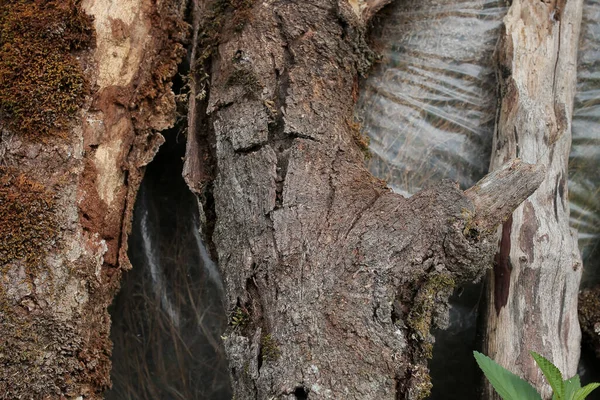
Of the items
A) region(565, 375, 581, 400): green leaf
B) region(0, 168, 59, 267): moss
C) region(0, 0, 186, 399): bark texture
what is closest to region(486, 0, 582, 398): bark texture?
region(565, 375, 581, 400): green leaf

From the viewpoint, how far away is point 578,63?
2383mm

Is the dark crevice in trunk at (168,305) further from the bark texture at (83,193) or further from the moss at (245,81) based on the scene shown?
the moss at (245,81)

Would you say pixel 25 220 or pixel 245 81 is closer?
pixel 25 220

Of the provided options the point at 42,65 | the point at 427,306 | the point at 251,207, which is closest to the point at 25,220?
the point at 42,65

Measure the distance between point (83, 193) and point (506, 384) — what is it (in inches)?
52.0

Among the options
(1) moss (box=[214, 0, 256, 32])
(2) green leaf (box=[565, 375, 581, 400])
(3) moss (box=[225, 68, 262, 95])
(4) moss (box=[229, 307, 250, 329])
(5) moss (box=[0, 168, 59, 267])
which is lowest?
(2) green leaf (box=[565, 375, 581, 400])

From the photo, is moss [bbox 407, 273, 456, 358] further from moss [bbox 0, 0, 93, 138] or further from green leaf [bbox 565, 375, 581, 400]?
moss [bbox 0, 0, 93, 138]

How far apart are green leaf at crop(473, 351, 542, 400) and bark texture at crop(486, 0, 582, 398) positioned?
0.24 metres

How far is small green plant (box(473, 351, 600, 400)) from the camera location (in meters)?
1.53

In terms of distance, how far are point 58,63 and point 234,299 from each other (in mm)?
913

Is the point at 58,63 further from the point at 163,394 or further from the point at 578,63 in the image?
the point at 578,63

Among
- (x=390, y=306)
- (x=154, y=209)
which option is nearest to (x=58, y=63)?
(x=154, y=209)

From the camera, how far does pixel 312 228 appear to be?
169 cm

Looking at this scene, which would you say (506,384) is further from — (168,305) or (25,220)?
(25,220)
